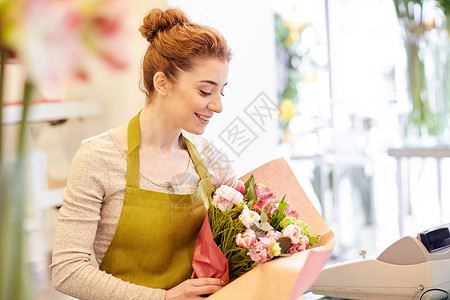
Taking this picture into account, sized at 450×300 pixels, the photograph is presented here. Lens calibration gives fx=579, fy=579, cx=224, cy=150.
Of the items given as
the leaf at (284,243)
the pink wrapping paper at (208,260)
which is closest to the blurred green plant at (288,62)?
the pink wrapping paper at (208,260)

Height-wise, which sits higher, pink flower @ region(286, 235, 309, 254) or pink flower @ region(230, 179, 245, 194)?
pink flower @ region(230, 179, 245, 194)

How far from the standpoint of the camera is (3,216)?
Result: 1.30 feet

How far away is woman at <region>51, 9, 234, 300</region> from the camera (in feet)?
4.44

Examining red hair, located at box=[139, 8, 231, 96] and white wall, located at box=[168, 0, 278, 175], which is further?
white wall, located at box=[168, 0, 278, 175]

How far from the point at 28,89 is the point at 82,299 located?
107 cm

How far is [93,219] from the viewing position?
54.0 inches

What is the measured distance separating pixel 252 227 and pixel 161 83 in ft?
1.46

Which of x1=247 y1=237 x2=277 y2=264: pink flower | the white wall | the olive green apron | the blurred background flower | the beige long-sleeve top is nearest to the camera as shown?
the blurred background flower

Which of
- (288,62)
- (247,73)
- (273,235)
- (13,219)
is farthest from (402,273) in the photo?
(288,62)

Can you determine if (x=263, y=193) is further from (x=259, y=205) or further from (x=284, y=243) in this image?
(x=284, y=243)

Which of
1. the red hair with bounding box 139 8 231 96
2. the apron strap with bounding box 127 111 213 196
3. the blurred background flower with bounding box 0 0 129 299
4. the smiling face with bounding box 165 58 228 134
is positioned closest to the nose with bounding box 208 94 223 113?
the smiling face with bounding box 165 58 228 134

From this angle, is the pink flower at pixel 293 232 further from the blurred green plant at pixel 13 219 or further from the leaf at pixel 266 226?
the blurred green plant at pixel 13 219

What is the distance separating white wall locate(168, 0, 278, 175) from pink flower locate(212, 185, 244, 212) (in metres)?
0.90

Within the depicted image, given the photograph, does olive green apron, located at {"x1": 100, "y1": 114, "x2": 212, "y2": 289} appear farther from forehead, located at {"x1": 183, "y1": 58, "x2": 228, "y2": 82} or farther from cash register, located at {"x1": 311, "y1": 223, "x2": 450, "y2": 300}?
cash register, located at {"x1": 311, "y1": 223, "x2": 450, "y2": 300}
